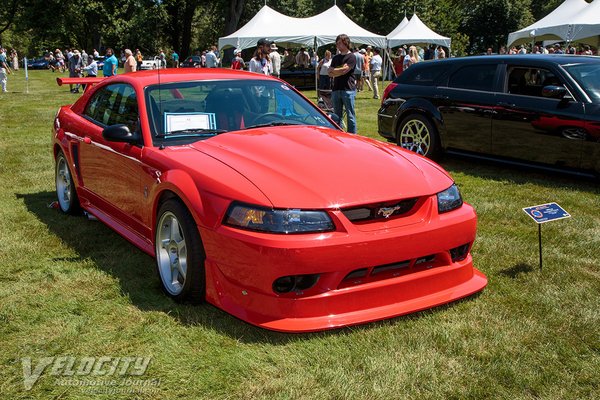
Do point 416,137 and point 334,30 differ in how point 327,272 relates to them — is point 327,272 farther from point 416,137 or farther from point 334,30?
point 334,30

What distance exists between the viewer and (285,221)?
10.6 feet

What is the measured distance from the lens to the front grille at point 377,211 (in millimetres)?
3363

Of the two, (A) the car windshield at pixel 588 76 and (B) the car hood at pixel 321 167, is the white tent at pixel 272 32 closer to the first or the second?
(A) the car windshield at pixel 588 76

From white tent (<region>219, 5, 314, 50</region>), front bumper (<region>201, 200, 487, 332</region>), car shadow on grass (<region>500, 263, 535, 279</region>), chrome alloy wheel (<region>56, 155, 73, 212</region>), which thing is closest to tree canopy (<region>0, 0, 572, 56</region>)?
white tent (<region>219, 5, 314, 50</region>)

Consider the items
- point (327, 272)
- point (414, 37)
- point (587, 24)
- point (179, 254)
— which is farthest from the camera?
point (414, 37)

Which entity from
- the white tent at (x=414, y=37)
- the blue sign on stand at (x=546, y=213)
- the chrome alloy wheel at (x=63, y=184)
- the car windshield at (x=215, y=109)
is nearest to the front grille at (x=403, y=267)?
the blue sign on stand at (x=546, y=213)

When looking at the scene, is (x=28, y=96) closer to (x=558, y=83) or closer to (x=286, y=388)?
(x=558, y=83)

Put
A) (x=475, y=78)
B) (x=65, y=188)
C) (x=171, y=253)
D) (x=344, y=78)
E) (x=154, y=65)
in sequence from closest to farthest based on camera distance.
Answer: (x=171, y=253)
(x=65, y=188)
(x=154, y=65)
(x=475, y=78)
(x=344, y=78)

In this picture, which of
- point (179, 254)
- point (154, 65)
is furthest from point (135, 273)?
point (154, 65)

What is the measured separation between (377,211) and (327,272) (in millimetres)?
470

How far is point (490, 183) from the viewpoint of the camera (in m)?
7.45

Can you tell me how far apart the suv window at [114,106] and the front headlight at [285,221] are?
167cm

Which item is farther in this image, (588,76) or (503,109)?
(503,109)

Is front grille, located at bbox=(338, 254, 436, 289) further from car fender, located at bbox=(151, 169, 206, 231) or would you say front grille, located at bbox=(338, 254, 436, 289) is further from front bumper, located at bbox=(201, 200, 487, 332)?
car fender, located at bbox=(151, 169, 206, 231)
